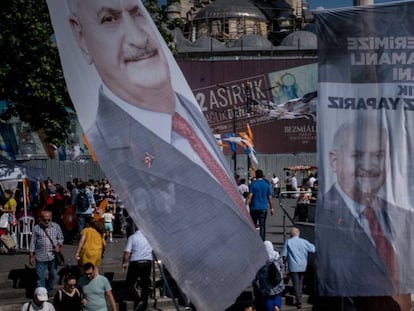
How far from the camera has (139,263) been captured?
15633mm

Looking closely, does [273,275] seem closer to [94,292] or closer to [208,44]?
[94,292]

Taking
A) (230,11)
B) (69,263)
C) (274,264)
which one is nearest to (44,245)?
(69,263)

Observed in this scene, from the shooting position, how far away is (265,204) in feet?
67.0

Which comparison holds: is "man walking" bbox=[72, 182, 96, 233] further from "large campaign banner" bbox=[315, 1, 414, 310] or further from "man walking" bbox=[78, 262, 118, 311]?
"large campaign banner" bbox=[315, 1, 414, 310]

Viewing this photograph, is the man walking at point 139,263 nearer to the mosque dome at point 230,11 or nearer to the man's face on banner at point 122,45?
the man's face on banner at point 122,45

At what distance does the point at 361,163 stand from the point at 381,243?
0.60m

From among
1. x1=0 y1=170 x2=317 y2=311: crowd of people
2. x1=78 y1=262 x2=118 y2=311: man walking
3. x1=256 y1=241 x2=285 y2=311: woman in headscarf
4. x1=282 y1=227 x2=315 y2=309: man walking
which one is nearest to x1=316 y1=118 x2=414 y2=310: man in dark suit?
x1=0 y1=170 x2=317 y2=311: crowd of people

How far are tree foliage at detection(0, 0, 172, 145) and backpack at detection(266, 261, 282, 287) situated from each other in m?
7.69

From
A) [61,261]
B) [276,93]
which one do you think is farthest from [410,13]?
[276,93]

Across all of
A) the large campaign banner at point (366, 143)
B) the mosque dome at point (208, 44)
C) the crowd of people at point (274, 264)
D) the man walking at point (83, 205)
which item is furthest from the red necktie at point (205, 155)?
the mosque dome at point (208, 44)

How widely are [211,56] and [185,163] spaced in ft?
221

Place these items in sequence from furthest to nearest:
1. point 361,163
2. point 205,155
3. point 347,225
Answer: point 347,225, point 361,163, point 205,155

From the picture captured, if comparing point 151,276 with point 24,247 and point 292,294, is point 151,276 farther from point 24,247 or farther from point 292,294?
point 24,247

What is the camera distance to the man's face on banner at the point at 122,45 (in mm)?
5434
